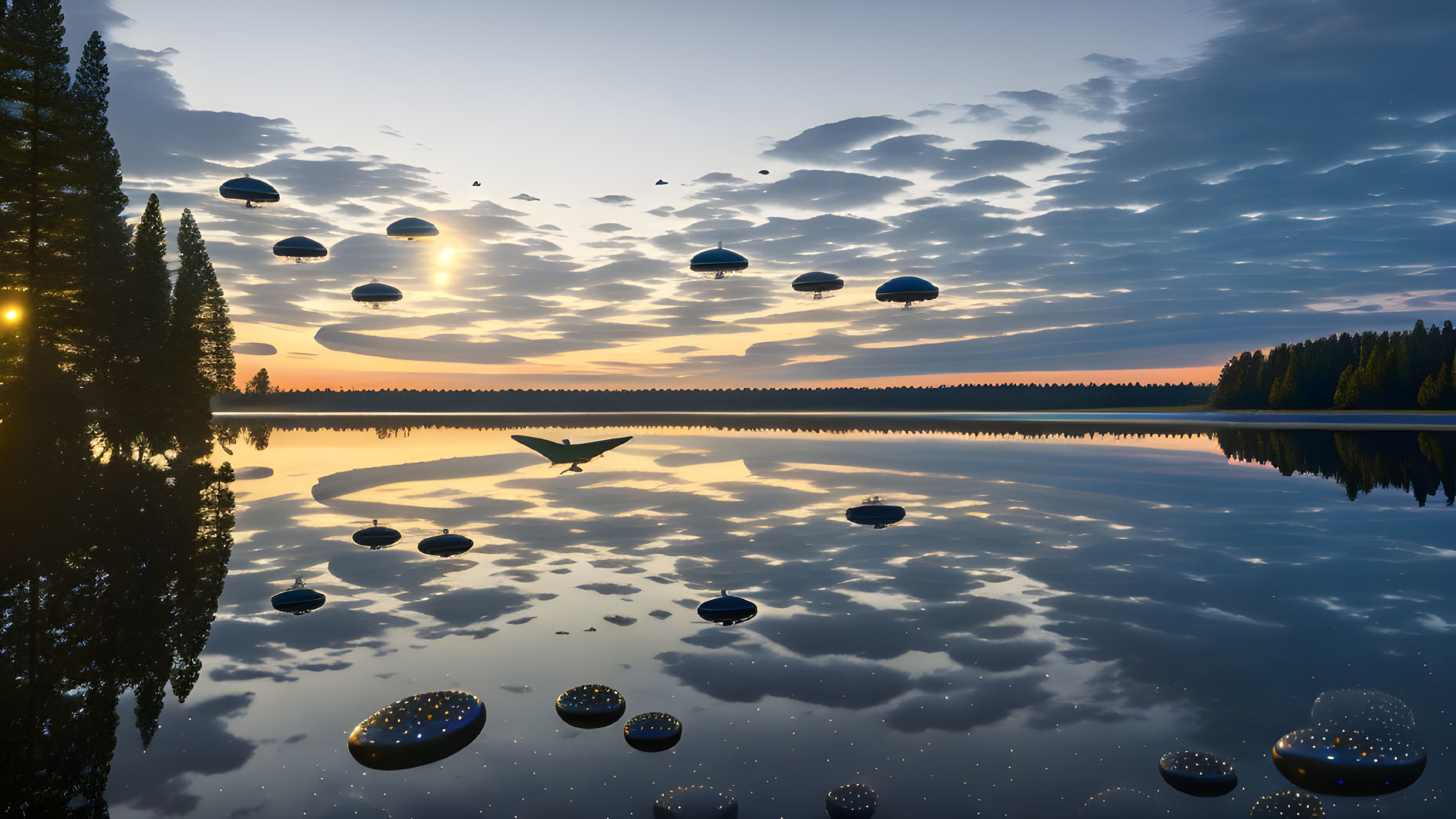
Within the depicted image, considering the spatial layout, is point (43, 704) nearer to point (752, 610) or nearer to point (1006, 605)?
point (752, 610)

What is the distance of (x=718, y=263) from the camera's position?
62406 millimetres

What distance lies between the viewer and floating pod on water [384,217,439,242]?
197ft

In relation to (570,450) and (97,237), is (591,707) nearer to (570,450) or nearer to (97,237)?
(570,450)

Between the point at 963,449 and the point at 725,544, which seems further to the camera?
the point at 963,449

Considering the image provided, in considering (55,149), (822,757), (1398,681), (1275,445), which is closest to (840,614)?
(822,757)

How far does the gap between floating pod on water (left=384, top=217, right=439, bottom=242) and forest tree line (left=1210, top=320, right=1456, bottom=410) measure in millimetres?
156910

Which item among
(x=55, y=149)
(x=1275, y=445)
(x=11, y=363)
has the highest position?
(x=55, y=149)

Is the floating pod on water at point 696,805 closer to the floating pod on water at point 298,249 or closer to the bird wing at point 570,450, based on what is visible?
the bird wing at point 570,450

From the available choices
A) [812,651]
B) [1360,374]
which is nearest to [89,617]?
[812,651]

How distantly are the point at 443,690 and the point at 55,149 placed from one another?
52.5 metres

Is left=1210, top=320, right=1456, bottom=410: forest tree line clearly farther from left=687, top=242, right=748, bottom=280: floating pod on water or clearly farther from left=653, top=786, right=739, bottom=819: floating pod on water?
left=653, top=786, right=739, bottom=819: floating pod on water

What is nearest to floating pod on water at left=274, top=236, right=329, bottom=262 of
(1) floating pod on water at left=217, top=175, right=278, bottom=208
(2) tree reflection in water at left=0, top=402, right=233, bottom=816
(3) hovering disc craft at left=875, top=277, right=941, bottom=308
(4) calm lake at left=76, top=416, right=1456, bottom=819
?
(1) floating pod on water at left=217, top=175, right=278, bottom=208

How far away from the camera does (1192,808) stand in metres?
7.57

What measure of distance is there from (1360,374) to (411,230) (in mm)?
160067
